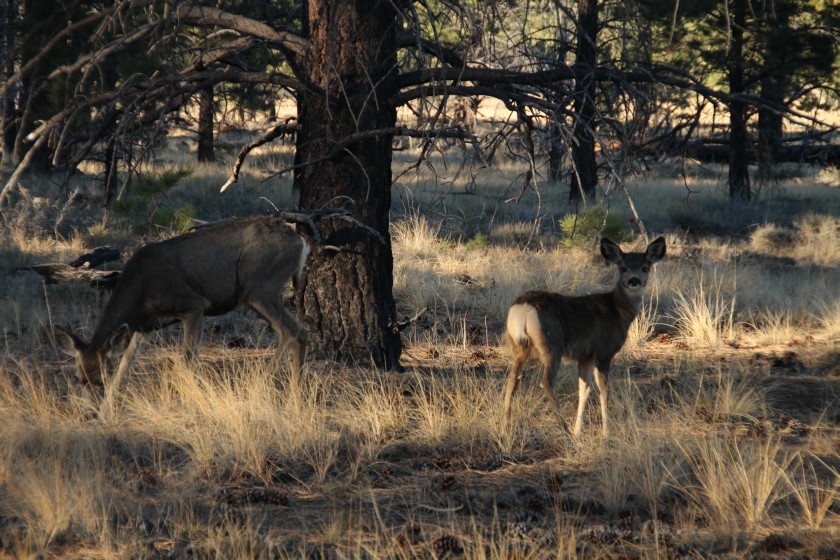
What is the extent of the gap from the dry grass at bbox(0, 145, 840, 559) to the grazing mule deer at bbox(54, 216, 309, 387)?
0.41 meters

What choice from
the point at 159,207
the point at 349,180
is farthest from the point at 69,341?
the point at 159,207

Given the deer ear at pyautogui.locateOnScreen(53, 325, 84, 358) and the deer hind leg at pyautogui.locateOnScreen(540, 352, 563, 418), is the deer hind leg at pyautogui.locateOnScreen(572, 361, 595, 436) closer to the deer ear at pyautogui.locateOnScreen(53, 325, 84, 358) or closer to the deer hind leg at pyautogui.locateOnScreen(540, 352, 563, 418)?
the deer hind leg at pyautogui.locateOnScreen(540, 352, 563, 418)

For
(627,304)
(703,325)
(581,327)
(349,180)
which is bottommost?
(703,325)

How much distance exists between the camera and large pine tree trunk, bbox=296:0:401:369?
8406 millimetres

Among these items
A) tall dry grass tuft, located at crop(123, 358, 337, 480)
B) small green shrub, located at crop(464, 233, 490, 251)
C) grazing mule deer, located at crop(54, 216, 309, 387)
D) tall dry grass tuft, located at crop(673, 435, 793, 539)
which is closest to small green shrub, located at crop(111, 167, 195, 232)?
small green shrub, located at crop(464, 233, 490, 251)

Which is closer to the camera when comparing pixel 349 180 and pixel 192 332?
pixel 192 332

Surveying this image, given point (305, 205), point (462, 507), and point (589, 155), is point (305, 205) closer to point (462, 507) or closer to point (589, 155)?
point (462, 507)

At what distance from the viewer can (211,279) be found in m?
8.40

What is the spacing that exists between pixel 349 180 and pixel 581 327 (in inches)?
99.5

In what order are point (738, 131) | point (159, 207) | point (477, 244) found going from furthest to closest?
point (738, 131) → point (477, 244) → point (159, 207)

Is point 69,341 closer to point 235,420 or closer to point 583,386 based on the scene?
point 235,420

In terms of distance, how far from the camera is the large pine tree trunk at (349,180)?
8406mm

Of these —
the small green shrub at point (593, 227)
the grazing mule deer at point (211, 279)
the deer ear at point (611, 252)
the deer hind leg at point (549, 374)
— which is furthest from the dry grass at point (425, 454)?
the small green shrub at point (593, 227)

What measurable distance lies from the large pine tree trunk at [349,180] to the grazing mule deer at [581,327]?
1.64 meters
